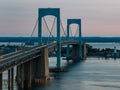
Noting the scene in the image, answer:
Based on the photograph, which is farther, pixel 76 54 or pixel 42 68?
pixel 76 54

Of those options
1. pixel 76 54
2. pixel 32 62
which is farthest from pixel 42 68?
pixel 76 54

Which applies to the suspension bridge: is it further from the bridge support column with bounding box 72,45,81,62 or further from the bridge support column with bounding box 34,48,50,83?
the bridge support column with bounding box 72,45,81,62

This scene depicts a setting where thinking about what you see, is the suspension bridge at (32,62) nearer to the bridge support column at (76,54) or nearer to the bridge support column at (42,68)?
the bridge support column at (42,68)

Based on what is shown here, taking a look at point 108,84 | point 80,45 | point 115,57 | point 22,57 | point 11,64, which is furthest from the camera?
point 115,57

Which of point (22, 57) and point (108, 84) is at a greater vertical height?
point (22, 57)

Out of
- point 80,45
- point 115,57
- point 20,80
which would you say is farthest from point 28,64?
point 115,57

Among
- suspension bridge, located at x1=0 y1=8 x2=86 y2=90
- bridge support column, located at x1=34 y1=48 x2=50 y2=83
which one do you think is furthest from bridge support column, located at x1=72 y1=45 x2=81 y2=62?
bridge support column, located at x1=34 y1=48 x2=50 y2=83

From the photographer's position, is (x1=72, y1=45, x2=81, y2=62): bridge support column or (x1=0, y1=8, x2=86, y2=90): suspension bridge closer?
(x1=0, y1=8, x2=86, y2=90): suspension bridge

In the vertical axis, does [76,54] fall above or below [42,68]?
below

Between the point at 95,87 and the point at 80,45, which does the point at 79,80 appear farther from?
the point at 80,45

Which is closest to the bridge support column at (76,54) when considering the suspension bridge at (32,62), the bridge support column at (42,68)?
the suspension bridge at (32,62)

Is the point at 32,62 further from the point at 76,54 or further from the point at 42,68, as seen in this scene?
the point at 76,54
